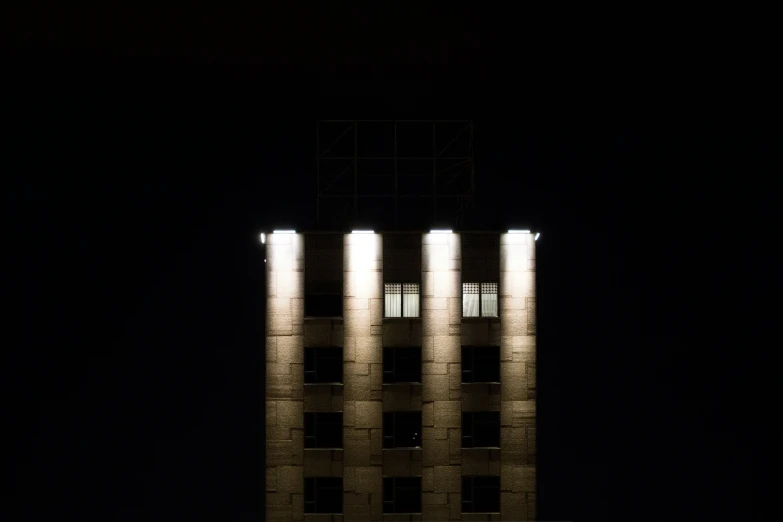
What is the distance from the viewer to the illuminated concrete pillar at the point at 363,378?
27.5 metres

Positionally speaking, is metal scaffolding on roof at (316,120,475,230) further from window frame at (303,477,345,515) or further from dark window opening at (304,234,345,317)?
window frame at (303,477,345,515)

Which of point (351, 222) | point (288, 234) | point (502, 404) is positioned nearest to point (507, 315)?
point (502, 404)

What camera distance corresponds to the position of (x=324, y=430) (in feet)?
90.7

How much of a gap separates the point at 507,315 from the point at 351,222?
22.7 feet

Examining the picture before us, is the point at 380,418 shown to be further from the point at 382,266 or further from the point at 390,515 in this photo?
the point at 382,266

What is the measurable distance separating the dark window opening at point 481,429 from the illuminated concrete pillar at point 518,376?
0.25 meters

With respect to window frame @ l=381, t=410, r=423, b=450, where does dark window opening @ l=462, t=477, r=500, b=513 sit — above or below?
below

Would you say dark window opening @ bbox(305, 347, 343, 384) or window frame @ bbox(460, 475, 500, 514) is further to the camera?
dark window opening @ bbox(305, 347, 343, 384)

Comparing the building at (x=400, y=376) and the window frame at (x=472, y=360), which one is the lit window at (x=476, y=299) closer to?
the building at (x=400, y=376)

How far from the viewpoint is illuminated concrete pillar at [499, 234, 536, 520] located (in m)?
27.8

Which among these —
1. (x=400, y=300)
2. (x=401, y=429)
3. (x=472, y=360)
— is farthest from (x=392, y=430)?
(x=400, y=300)

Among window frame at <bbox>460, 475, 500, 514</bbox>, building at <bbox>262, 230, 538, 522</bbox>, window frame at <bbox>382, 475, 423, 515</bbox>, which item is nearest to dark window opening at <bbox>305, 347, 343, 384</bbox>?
building at <bbox>262, 230, 538, 522</bbox>

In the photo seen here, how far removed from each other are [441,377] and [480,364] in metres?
1.56

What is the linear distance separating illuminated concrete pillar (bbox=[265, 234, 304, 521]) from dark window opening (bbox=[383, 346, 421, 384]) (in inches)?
125
